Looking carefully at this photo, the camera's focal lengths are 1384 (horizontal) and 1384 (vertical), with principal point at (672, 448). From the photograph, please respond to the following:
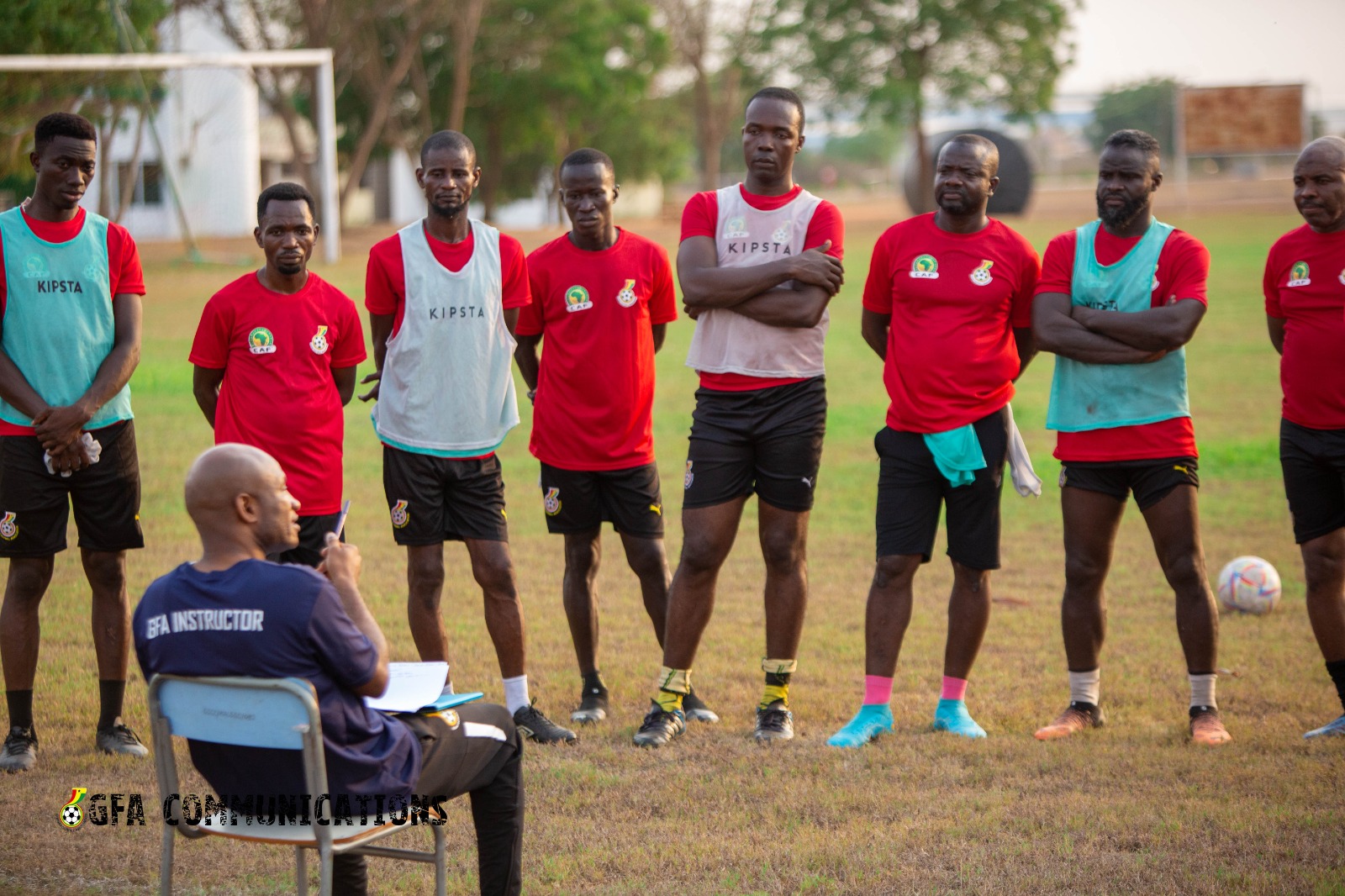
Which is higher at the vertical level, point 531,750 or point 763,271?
point 763,271

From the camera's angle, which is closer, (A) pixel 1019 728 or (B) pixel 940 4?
(A) pixel 1019 728

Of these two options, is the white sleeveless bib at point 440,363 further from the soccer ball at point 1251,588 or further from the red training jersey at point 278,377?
the soccer ball at point 1251,588

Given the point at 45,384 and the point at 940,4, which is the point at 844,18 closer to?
the point at 940,4

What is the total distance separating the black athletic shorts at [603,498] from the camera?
6273 millimetres

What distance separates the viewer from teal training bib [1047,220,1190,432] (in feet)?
19.1

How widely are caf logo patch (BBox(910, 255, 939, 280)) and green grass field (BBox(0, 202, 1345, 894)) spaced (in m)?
1.96

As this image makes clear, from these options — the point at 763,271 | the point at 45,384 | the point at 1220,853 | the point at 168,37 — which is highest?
the point at 168,37

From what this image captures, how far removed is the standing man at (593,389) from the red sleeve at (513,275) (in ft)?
0.37

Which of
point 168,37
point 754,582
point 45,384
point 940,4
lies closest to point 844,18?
point 940,4

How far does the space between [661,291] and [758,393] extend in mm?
797

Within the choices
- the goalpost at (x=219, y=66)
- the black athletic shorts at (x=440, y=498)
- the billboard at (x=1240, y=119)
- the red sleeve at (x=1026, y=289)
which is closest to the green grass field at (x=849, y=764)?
the black athletic shorts at (x=440, y=498)

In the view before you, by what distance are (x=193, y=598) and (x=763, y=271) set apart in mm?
3093

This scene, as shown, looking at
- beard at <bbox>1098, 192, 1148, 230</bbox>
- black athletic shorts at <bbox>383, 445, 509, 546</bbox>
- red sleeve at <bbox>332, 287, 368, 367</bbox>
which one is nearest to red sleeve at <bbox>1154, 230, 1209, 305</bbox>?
beard at <bbox>1098, 192, 1148, 230</bbox>

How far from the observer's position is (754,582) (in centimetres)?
904
